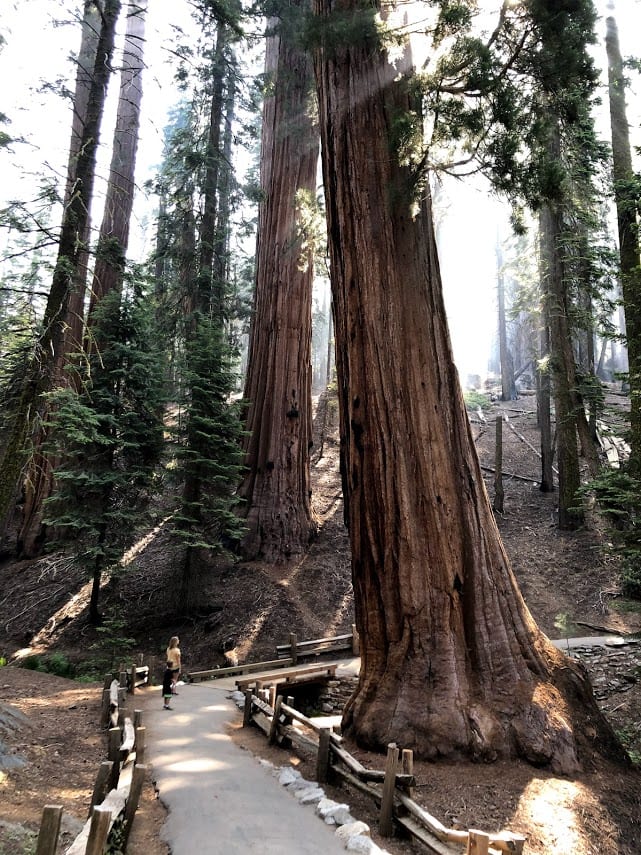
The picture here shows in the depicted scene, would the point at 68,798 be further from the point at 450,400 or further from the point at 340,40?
the point at 340,40

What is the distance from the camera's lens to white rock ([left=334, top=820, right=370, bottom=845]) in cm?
A: 454

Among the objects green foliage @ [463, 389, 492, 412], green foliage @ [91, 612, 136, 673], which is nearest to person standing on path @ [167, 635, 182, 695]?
green foliage @ [91, 612, 136, 673]

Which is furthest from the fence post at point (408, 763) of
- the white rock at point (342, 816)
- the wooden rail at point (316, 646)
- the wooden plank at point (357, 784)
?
the wooden rail at point (316, 646)

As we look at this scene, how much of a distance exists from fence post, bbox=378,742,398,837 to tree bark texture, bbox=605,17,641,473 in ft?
16.4

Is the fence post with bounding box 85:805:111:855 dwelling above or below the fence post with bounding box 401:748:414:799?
above

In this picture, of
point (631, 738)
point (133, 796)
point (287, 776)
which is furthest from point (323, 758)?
point (631, 738)

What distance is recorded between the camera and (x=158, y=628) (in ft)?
42.8

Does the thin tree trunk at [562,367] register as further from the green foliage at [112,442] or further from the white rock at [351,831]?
the white rock at [351,831]

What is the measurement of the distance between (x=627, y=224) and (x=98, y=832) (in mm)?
12727

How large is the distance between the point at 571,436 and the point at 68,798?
1462cm

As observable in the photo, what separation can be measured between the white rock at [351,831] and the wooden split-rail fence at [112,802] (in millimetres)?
1687

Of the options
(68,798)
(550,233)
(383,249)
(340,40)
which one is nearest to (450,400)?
(383,249)

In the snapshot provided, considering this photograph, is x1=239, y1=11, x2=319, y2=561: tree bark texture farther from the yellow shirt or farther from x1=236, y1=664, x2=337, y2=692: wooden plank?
the yellow shirt

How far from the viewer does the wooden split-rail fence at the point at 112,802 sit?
9.38 ft
